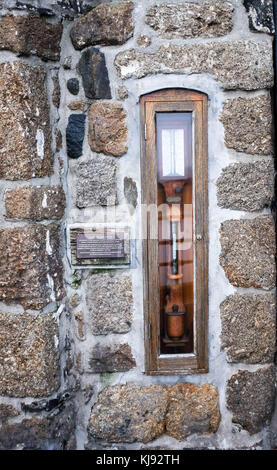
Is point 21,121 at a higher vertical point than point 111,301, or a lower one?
higher

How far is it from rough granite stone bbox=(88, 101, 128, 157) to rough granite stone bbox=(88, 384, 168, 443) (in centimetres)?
78

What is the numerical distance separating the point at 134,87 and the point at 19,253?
632 millimetres

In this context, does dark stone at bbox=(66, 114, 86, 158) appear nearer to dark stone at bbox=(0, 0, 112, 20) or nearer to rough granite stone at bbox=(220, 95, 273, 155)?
dark stone at bbox=(0, 0, 112, 20)

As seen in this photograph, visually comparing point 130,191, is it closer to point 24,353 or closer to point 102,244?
point 102,244

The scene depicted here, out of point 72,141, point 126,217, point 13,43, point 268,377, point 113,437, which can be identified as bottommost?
point 113,437

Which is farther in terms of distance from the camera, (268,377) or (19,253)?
(268,377)

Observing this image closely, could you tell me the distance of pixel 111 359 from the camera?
1410 millimetres

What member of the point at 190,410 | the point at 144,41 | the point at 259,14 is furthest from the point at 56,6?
the point at 190,410

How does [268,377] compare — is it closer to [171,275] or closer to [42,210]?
[171,275]

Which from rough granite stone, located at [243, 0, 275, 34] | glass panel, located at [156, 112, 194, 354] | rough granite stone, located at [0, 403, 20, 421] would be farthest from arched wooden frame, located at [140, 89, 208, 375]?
rough granite stone, located at [0, 403, 20, 421]

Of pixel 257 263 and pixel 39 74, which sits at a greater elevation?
pixel 39 74

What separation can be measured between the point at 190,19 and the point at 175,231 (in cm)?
66

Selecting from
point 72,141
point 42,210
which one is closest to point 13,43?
point 72,141

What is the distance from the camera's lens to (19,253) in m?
1.29
